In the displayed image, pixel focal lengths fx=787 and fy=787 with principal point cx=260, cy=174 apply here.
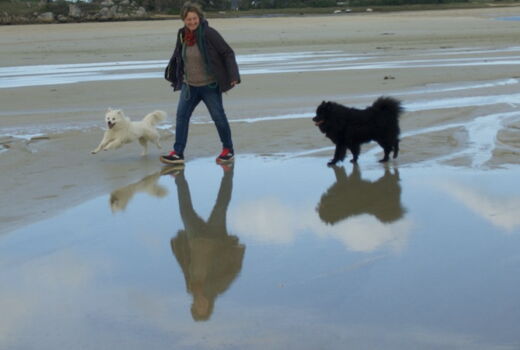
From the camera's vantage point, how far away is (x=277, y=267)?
4.50m

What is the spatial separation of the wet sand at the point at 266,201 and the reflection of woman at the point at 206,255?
0.05 metres

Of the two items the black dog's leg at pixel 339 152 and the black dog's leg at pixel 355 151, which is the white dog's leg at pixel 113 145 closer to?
Answer: the black dog's leg at pixel 339 152

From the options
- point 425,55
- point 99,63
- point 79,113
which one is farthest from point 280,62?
point 79,113

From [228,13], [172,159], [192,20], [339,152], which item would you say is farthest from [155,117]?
[228,13]

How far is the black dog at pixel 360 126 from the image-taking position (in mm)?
7648

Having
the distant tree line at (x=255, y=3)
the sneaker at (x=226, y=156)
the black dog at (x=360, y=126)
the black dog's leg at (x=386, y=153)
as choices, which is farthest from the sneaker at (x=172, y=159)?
the distant tree line at (x=255, y=3)

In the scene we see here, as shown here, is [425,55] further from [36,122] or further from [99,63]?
[36,122]

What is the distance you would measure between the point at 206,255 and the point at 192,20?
136 inches

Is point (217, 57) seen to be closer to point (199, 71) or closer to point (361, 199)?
point (199, 71)

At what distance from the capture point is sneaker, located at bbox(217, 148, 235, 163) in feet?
25.8

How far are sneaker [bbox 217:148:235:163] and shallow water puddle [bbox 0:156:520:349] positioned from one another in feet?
3.55

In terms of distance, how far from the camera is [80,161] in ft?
26.8

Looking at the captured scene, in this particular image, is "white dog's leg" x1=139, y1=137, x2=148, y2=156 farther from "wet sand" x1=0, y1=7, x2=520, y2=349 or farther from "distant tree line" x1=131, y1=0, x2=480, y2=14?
"distant tree line" x1=131, y1=0, x2=480, y2=14

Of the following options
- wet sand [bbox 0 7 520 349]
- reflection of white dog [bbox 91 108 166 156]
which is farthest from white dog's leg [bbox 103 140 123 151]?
wet sand [bbox 0 7 520 349]
